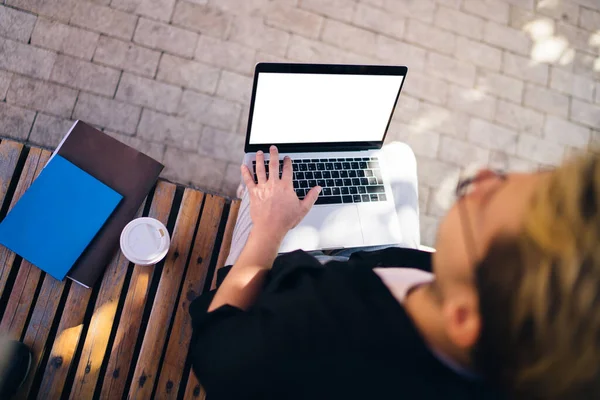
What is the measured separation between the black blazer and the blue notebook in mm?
789

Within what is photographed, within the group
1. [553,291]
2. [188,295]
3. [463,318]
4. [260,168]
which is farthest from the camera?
[188,295]

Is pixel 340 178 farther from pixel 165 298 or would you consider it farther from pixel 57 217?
pixel 57 217

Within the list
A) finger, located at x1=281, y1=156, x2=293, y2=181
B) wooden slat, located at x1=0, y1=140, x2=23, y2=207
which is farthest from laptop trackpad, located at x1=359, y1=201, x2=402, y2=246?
wooden slat, located at x1=0, y1=140, x2=23, y2=207

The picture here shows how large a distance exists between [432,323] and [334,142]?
0.92m

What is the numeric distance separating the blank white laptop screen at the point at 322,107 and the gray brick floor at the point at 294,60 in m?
0.84

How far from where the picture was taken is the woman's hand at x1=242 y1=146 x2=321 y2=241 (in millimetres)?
1406

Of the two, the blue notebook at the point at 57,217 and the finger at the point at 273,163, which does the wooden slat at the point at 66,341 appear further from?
the finger at the point at 273,163

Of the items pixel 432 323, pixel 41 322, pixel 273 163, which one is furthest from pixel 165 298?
pixel 432 323

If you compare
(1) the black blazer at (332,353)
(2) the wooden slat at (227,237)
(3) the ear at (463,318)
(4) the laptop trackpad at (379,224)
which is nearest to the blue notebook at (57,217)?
(2) the wooden slat at (227,237)

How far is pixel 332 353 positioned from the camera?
3.17ft

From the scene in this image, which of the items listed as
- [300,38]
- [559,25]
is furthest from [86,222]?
[559,25]

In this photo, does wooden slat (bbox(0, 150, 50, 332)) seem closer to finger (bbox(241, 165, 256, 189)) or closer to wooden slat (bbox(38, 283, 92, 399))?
wooden slat (bbox(38, 283, 92, 399))

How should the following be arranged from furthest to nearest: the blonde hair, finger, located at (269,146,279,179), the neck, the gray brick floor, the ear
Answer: the gray brick floor
finger, located at (269,146,279,179)
the neck
the ear
the blonde hair

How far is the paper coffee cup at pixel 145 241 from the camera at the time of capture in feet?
4.97
